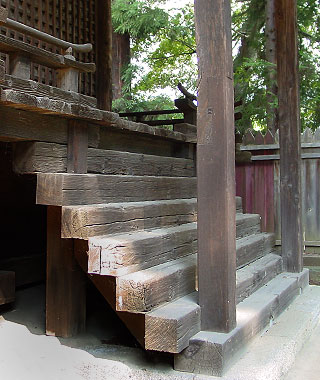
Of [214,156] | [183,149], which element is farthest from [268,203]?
[214,156]

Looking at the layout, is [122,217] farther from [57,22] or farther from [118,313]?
[57,22]

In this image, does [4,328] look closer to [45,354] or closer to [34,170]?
[45,354]

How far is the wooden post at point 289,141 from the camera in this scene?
16.9ft

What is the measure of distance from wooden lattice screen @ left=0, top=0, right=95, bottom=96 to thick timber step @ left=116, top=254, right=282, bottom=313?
3434 mm

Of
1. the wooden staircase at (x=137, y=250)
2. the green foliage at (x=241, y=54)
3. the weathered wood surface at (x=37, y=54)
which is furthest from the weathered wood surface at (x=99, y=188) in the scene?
the green foliage at (x=241, y=54)

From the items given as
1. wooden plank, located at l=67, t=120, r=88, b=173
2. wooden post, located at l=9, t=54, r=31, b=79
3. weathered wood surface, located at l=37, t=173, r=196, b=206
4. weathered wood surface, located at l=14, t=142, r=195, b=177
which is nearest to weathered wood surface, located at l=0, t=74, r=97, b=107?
wooden post, located at l=9, t=54, r=31, b=79

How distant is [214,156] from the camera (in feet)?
9.75

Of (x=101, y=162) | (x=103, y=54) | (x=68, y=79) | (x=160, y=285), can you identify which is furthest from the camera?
(x=103, y=54)

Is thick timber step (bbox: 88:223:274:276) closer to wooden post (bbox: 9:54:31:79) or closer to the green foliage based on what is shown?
wooden post (bbox: 9:54:31:79)

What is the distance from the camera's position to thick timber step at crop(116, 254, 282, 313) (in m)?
2.73

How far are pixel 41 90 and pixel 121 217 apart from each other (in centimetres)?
101

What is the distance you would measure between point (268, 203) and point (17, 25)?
4705 mm

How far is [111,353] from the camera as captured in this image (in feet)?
10.7

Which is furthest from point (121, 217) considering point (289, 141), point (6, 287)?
point (289, 141)
